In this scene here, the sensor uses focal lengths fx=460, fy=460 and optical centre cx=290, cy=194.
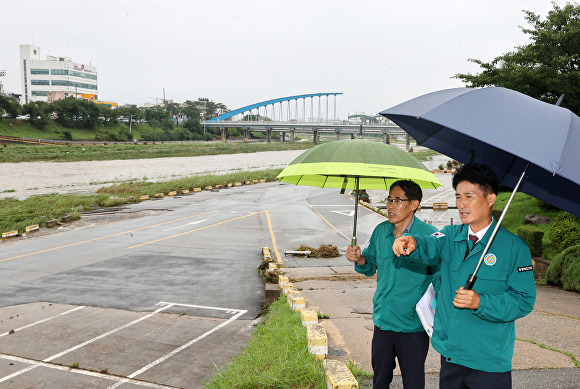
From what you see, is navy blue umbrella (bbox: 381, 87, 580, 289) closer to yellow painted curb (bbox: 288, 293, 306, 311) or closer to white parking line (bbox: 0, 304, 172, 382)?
yellow painted curb (bbox: 288, 293, 306, 311)

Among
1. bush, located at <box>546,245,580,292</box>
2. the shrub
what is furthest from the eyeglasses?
the shrub

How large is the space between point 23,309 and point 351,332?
6.99 meters

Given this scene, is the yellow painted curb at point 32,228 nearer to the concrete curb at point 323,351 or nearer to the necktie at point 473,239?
the concrete curb at point 323,351

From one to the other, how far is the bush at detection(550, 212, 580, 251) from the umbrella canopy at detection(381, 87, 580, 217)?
381 inches

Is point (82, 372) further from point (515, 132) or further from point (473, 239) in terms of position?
point (515, 132)

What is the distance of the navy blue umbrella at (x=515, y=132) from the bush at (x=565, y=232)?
9679 millimetres

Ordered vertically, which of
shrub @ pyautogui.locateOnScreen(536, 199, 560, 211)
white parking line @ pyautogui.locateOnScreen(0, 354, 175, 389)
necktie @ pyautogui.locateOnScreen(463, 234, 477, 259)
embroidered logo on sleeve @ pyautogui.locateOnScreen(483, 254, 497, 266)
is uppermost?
necktie @ pyautogui.locateOnScreen(463, 234, 477, 259)

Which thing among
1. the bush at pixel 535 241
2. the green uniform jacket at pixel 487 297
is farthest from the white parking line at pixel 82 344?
Answer: the bush at pixel 535 241

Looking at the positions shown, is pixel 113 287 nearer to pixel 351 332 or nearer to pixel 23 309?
pixel 23 309

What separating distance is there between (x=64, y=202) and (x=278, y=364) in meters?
23.6

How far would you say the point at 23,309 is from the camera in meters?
9.48

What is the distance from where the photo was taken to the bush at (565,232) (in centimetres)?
1147

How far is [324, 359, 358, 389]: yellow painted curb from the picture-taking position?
430 cm

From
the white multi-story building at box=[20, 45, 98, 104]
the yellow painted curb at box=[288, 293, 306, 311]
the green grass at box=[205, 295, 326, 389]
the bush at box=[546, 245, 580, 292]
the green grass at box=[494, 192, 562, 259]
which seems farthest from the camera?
the white multi-story building at box=[20, 45, 98, 104]
